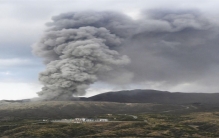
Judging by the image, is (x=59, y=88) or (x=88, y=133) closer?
(x=88, y=133)

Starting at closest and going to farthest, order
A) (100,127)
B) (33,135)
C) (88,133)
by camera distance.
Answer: (33,135) → (88,133) → (100,127)

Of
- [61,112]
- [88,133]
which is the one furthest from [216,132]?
[61,112]

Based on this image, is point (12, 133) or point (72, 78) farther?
point (72, 78)

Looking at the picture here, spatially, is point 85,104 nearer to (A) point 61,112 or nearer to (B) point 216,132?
(A) point 61,112

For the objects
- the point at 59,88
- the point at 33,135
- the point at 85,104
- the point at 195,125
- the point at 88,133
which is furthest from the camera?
the point at 85,104

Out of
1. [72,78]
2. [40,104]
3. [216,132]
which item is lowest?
[216,132]

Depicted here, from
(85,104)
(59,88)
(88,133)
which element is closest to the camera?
(88,133)

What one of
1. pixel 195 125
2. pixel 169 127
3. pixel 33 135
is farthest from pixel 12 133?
pixel 195 125

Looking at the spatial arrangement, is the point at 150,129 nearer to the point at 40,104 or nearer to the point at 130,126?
the point at 130,126

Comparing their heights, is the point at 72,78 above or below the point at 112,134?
above
